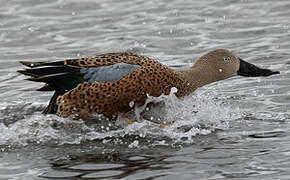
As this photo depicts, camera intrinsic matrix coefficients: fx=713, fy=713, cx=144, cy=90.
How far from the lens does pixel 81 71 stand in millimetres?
7371

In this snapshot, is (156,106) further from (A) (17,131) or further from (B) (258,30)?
(B) (258,30)

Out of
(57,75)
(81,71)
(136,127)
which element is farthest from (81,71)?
(136,127)

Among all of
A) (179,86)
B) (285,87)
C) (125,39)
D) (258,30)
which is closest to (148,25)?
(125,39)

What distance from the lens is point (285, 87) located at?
9.03 metres

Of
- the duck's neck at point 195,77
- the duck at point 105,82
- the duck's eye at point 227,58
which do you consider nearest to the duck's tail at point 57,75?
the duck at point 105,82

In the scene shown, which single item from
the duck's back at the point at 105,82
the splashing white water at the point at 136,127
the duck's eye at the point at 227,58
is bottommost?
the splashing white water at the point at 136,127

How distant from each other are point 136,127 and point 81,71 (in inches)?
32.1

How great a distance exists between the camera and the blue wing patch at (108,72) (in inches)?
286

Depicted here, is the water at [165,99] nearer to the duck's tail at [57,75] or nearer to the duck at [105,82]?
the duck at [105,82]

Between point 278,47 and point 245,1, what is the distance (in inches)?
121

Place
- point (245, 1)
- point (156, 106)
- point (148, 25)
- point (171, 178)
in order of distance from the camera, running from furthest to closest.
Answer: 1. point (245, 1)
2. point (148, 25)
3. point (156, 106)
4. point (171, 178)

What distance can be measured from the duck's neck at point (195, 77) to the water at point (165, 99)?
0.52ft

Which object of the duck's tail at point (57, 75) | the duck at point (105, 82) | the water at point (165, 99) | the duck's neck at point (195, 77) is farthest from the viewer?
the duck's neck at point (195, 77)

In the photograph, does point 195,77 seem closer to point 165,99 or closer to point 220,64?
point 220,64
